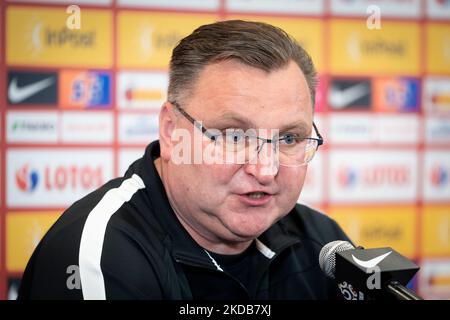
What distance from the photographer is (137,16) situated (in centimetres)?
218

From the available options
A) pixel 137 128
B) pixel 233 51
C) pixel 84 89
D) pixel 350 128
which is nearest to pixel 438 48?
pixel 350 128

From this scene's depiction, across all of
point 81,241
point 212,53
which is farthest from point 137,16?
point 81,241

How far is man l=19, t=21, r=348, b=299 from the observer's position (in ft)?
3.13

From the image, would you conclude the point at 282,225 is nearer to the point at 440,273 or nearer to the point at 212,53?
A: the point at 212,53

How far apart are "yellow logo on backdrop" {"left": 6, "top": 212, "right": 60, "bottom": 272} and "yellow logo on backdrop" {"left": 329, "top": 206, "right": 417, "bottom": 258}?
1.32 meters

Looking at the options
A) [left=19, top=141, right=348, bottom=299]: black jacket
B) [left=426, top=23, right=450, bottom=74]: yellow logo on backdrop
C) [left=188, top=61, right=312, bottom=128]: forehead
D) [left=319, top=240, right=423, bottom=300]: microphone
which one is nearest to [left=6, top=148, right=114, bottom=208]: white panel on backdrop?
[left=19, top=141, right=348, bottom=299]: black jacket

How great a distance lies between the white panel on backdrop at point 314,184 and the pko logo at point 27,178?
1.17 meters

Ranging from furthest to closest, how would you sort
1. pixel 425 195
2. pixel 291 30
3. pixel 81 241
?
pixel 425 195 < pixel 291 30 < pixel 81 241

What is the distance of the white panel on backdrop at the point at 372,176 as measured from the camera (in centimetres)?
237

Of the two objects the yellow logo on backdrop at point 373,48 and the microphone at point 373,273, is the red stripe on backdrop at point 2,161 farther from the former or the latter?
the microphone at point 373,273

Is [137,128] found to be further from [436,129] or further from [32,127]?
[436,129]

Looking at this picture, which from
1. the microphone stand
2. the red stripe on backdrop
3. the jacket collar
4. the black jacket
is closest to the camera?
the microphone stand

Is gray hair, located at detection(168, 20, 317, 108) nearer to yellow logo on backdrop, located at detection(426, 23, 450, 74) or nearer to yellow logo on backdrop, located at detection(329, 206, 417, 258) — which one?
yellow logo on backdrop, located at detection(329, 206, 417, 258)

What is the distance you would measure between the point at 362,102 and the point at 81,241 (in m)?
1.75
